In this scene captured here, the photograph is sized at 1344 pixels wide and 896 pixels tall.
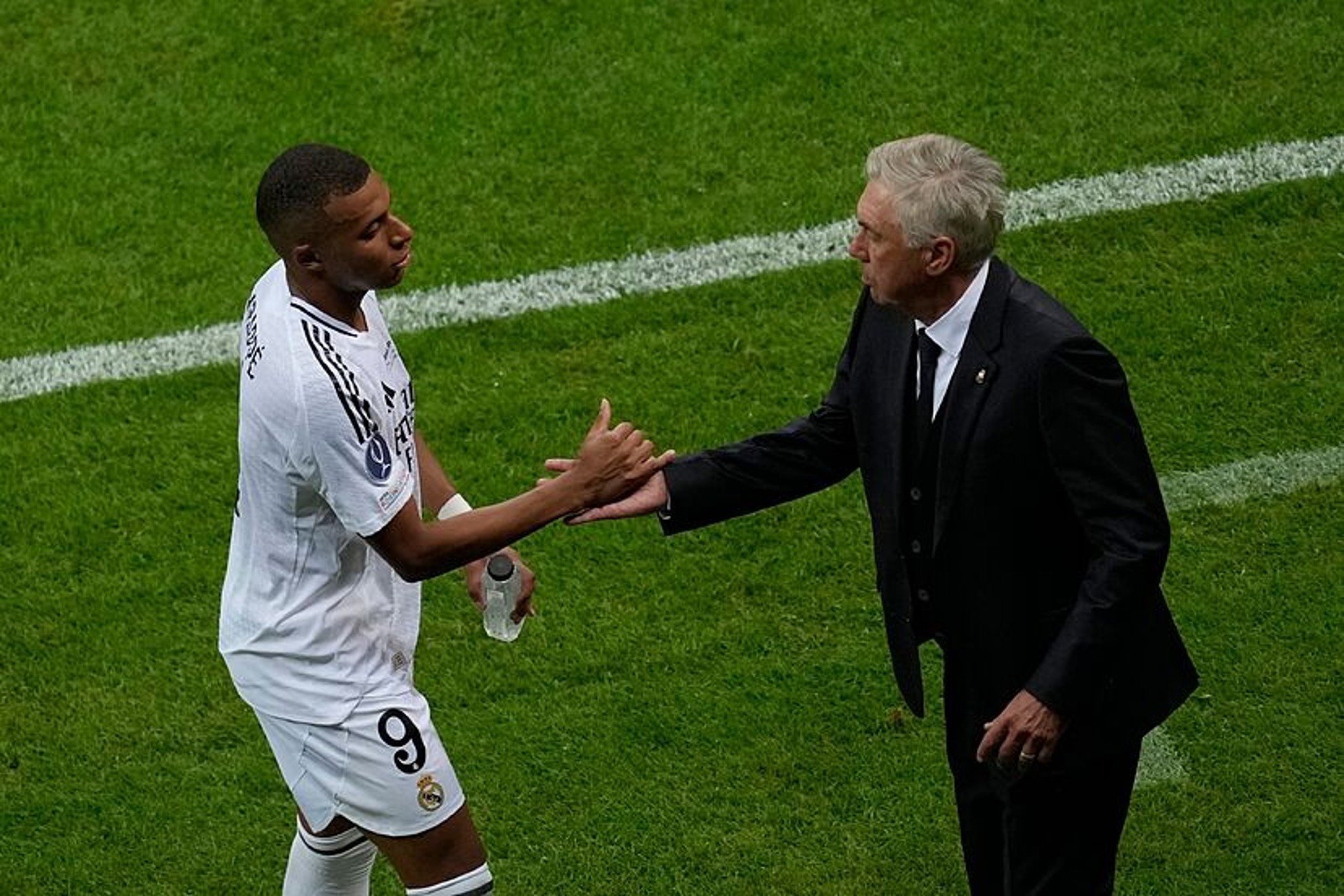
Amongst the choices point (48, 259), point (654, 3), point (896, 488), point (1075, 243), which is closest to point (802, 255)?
point (1075, 243)

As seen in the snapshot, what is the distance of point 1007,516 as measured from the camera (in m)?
4.21

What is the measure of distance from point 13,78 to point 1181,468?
4.67m

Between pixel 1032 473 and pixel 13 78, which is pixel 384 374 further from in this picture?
pixel 13 78

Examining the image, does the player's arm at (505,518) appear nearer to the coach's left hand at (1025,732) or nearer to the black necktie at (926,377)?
the black necktie at (926,377)

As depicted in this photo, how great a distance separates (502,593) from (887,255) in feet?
4.25

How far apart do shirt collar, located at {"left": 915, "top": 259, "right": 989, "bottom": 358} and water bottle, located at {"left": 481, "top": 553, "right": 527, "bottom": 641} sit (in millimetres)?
1188

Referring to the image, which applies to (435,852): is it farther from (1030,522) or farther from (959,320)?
(959,320)

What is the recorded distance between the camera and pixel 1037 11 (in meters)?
8.21

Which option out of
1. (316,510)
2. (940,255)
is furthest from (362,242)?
(940,255)

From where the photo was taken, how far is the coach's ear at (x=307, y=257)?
4.34 metres

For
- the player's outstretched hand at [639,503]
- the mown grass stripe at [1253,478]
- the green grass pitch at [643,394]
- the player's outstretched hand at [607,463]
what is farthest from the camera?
the mown grass stripe at [1253,478]

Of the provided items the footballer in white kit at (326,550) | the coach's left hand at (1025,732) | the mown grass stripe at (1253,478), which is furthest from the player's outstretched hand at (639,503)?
the mown grass stripe at (1253,478)

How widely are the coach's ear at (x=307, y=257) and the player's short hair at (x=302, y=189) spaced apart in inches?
0.5

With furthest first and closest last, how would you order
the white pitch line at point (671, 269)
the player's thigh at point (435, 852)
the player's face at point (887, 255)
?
1. the white pitch line at point (671, 269)
2. the player's thigh at point (435, 852)
3. the player's face at point (887, 255)
